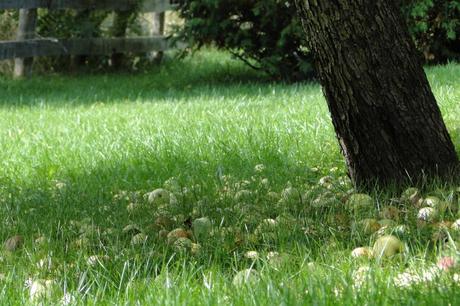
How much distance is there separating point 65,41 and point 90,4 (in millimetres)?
777

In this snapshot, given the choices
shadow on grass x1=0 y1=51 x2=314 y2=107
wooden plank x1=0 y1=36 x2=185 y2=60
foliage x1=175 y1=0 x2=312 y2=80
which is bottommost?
shadow on grass x1=0 y1=51 x2=314 y2=107

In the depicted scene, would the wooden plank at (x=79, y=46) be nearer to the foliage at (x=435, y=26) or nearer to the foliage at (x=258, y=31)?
the foliage at (x=258, y=31)

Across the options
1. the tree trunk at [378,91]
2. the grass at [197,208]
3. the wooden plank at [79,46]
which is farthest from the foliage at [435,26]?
A: the tree trunk at [378,91]

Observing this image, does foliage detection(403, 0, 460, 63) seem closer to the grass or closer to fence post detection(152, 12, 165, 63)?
the grass

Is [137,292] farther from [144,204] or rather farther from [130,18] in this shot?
[130,18]

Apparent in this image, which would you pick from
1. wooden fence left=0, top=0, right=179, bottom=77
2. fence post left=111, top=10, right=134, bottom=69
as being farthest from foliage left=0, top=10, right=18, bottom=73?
fence post left=111, top=10, right=134, bottom=69

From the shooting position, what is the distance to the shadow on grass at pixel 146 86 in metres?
9.58

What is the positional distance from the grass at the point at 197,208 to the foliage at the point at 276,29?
266cm

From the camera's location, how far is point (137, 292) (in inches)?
97.9

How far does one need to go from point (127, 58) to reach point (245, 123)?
8658 millimetres

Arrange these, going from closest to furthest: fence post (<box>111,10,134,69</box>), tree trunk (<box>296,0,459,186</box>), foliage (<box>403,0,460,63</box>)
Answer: tree trunk (<box>296,0,459,186</box>)
foliage (<box>403,0,460,63</box>)
fence post (<box>111,10,134,69</box>)

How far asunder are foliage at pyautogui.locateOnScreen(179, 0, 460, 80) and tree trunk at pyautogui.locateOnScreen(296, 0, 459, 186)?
6.56 m

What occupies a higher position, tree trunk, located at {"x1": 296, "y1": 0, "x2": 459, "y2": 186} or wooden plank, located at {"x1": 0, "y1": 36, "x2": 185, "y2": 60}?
tree trunk, located at {"x1": 296, "y1": 0, "x2": 459, "y2": 186}

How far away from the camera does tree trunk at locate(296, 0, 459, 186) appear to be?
358cm
